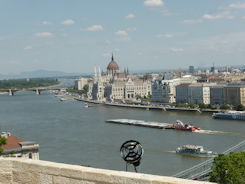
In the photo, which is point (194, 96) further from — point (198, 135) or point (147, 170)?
point (147, 170)

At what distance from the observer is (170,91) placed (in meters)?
40.1

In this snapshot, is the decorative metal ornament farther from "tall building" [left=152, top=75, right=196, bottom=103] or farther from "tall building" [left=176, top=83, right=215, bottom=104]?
"tall building" [left=152, top=75, right=196, bottom=103]

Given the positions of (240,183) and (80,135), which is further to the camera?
(80,135)

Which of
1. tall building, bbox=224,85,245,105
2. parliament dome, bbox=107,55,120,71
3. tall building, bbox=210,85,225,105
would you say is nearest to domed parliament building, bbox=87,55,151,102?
parliament dome, bbox=107,55,120,71

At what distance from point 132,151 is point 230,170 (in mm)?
6006

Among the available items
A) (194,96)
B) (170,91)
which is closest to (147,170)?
(194,96)

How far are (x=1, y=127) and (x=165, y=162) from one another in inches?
498

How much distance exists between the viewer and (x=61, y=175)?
179 centimetres

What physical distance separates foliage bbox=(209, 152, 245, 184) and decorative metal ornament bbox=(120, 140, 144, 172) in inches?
231

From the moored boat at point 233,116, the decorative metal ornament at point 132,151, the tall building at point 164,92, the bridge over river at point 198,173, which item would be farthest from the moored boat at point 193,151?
the tall building at point 164,92

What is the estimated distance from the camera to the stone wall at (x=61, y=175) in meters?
1.57

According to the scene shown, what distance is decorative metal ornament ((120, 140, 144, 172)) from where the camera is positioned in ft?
6.31

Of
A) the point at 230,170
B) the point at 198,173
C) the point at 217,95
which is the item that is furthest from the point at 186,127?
the point at 217,95

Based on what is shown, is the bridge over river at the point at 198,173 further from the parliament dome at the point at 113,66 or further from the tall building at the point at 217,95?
the parliament dome at the point at 113,66
